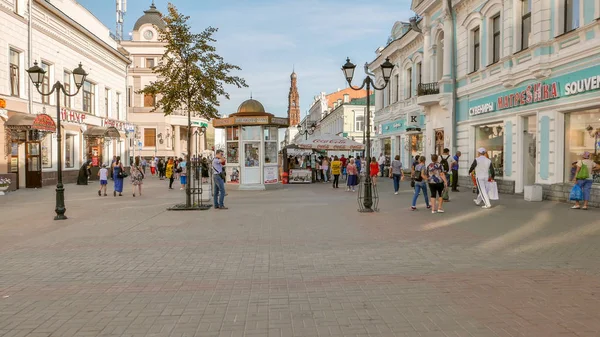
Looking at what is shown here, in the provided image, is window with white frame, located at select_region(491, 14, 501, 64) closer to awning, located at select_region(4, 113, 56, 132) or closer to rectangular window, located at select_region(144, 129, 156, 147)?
awning, located at select_region(4, 113, 56, 132)

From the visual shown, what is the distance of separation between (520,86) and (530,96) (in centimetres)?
95

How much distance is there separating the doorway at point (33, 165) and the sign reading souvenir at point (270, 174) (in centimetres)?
1105

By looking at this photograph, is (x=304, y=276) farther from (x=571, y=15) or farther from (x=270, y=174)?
(x=270, y=174)

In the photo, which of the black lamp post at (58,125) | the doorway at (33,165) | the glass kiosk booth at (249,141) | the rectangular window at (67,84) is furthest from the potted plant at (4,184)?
the glass kiosk booth at (249,141)

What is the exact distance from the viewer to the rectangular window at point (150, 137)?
55.4 meters

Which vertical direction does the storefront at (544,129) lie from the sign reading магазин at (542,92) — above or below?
below

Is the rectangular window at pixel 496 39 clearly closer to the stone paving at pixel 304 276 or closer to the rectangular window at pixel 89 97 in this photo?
the stone paving at pixel 304 276

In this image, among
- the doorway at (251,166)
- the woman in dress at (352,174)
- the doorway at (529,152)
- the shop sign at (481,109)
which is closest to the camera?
the doorway at (529,152)

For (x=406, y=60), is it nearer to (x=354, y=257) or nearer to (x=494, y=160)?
(x=494, y=160)

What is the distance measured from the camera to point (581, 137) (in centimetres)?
1468

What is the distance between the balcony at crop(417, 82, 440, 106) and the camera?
2436cm

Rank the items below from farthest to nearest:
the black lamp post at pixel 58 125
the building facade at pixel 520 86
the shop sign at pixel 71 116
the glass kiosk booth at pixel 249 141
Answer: the shop sign at pixel 71 116 → the glass kiosk booth at pixel 249 141 → the building facade at pixel 520 86 → the black lamp post at pixel 58 125

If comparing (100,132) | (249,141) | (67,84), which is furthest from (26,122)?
(100,132)

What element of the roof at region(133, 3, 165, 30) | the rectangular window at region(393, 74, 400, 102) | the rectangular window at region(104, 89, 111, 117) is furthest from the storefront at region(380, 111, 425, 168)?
the roof at region(133, 3, 165, 30)
